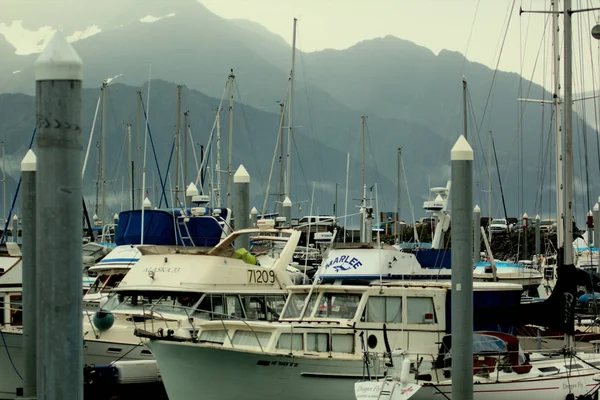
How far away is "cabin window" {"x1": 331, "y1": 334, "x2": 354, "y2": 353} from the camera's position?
19.5 meters

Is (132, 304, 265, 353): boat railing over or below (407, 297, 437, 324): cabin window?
below

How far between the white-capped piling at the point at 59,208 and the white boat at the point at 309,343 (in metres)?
10.0

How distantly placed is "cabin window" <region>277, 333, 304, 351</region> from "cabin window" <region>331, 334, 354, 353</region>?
0.63 meters

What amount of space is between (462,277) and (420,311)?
144 inches

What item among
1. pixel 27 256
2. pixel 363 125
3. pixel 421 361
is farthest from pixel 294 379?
pixel 363 125

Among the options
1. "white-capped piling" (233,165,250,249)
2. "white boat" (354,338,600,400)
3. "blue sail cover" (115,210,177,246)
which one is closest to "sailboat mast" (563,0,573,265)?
"white boat" (354,338,600,400)

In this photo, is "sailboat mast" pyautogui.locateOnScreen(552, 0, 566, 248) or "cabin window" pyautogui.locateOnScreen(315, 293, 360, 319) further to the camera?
"sailboat mast" pyautogui.locateOnScreen(552, 0, 566, 248)

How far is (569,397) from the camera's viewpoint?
1991 centimetres

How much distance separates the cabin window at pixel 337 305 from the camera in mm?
20219

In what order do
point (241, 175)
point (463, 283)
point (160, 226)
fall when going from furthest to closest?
1. point (160, 226)
2. point (241, 175)
3. point (463, 283)

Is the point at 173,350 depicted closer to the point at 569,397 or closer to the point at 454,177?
the point at 454,177

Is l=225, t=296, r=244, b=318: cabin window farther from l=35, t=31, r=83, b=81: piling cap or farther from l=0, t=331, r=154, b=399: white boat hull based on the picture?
l=35, t=31, r=83, b=81: piling cap

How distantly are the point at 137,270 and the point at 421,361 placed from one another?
7666mm

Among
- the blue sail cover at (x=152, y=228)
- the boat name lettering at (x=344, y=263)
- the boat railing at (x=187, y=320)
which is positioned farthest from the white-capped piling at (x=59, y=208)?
the blue sail cover at (x=152, y=228)
